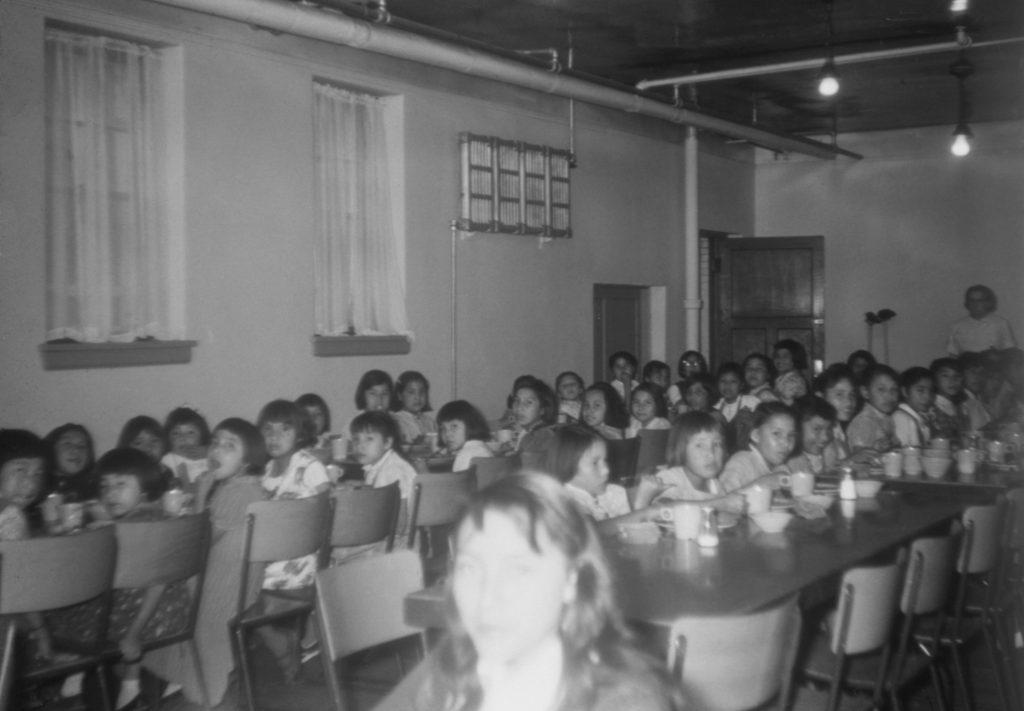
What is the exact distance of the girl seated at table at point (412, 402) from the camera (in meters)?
7.17

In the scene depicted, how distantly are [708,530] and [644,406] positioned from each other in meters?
3.78

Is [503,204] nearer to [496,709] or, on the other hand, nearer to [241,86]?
[241,86]

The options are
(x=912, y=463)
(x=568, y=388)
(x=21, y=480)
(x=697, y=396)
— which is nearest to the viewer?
(x=21, y=480)

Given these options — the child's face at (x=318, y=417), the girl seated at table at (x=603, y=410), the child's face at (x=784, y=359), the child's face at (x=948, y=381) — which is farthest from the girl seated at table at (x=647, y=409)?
the child's face at (x=784, y=359)

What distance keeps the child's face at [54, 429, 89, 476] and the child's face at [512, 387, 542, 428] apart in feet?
8.12

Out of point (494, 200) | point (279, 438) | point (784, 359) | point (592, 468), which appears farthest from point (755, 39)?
point (592, 468)

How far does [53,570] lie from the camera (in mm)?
3207

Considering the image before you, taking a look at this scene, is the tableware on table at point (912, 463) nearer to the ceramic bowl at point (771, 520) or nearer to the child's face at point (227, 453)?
the ceramic bowl at point (771, 520)

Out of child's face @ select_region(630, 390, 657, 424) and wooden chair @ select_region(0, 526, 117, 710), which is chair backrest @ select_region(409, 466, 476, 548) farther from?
child's face @ select_region(630, 390, 657, 424)

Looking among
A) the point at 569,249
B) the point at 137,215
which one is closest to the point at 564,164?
the point at 569,249

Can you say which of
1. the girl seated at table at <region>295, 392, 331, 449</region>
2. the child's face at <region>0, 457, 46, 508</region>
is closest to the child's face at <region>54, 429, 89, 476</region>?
the child's face at <region>0, 457, 46, 508</region>

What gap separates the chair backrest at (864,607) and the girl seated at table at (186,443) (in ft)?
10.8

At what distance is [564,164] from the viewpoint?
9.09m

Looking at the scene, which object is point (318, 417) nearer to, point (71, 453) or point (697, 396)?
point (71, 453)
